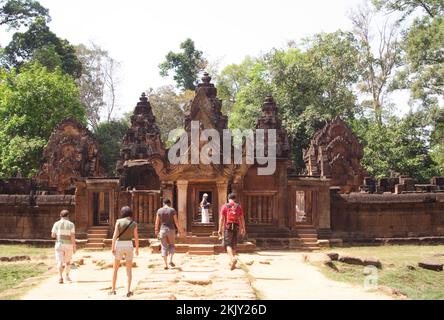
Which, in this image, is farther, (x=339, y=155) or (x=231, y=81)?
(x=231, y=81)

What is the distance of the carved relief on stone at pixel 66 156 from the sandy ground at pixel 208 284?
17.1m

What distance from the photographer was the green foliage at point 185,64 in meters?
58.9

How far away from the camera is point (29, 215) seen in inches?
827

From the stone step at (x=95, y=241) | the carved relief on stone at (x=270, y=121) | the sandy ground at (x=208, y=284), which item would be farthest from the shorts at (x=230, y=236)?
the carved relief on stone at (x=270, y=121)

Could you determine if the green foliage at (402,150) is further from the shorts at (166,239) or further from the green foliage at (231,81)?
the shorts at (166,239)

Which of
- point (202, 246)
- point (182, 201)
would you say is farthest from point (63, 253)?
point (182, 201)

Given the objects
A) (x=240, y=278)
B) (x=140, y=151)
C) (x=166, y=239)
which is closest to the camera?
(x=240, y=278)

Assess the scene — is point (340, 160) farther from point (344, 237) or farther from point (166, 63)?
point (166, 63)

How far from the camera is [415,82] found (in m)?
30.9

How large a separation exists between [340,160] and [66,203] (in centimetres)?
1565

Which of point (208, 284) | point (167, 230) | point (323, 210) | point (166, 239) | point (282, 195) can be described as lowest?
point (208, 284)

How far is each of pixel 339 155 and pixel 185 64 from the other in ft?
105

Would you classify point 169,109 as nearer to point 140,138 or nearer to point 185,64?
point 185,64

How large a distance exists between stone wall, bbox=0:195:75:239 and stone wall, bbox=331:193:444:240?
10028 millimetres
